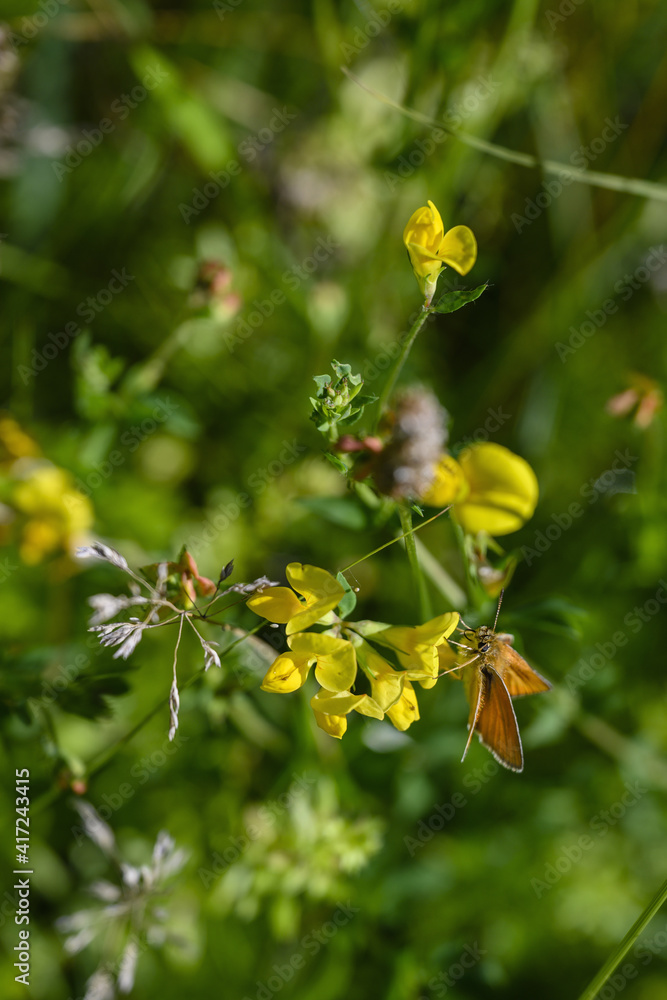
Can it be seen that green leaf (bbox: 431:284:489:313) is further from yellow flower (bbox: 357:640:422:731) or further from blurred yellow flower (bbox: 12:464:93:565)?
blurred yellow flower (bbox: 12:464:93:565)

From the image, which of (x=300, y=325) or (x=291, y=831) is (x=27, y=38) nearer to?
(x=300, y=325)

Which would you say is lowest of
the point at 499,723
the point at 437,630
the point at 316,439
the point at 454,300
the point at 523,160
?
the point at 316,439

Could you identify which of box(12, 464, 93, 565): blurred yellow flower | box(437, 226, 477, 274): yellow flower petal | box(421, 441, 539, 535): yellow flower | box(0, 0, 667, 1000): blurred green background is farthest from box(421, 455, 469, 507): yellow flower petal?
box(12, 464, 93, 565): blurred yellow flower

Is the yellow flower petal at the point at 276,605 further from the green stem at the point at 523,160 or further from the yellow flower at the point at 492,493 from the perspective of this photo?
the green stem at the point at 523,160

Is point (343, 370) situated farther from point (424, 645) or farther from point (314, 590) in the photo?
point (424, 645)

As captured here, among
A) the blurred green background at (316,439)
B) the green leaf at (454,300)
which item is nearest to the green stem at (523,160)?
the blurred green background at (316,439)

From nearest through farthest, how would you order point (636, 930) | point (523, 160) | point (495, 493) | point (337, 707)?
point (337, 707) < point (636, 930) < point (495, 493) < point (523, 160)

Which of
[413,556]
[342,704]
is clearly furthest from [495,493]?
[342,704]
